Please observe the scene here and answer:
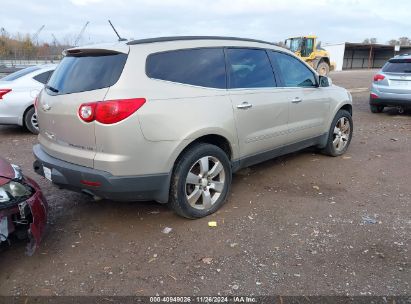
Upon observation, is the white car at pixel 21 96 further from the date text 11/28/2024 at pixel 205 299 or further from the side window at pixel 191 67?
the date text 11/28/2024 at pixel 205 299

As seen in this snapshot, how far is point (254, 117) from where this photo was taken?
4.25 meters

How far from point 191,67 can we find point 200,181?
1.14 m

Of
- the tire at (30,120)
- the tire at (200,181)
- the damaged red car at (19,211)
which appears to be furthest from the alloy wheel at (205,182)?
the tire at (30,120)

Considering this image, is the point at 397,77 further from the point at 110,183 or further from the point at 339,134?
the point at 110,183

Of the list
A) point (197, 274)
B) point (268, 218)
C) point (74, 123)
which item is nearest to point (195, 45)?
point (74, 123)

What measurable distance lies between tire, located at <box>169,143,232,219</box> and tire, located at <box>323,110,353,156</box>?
2512mm

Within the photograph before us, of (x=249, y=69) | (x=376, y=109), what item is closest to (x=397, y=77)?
(x=376, y=109)

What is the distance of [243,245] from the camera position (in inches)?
136

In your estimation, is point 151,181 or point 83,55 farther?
point 83,55

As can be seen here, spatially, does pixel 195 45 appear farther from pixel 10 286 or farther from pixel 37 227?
pixel 10 286

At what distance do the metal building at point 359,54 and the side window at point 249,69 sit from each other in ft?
156

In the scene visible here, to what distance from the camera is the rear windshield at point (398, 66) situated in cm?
955

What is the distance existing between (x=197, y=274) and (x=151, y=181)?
2.97ft

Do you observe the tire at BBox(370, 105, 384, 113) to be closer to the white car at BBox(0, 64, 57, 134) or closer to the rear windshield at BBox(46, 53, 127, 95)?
the white car at BBox(0, 64, 57, 134)
